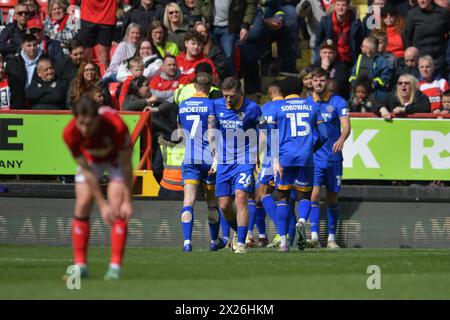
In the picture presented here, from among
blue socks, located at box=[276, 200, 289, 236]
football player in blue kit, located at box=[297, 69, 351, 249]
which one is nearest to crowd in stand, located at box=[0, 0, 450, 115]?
football player in blue kit, located at box=[297, 69, 351, 249]

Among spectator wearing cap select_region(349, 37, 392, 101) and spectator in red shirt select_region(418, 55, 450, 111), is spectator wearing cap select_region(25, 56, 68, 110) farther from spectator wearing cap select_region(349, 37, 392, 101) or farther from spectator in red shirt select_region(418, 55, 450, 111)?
spectator in red shirt select_region(418, 55, 450, 111)

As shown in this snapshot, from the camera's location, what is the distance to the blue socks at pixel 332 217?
18.2 m

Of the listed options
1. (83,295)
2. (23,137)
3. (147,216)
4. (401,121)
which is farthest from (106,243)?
(83,295)

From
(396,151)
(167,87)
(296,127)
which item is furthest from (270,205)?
(167,87)

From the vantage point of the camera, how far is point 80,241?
10.9 metres

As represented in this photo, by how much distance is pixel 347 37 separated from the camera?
21.7m

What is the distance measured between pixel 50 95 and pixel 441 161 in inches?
257

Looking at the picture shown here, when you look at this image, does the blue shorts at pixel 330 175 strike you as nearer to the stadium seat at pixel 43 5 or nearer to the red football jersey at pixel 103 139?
the red football jersey at pixel 103 139

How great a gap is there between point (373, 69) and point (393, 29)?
1770mm

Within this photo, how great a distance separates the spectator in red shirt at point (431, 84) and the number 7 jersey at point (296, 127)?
13.0 ft

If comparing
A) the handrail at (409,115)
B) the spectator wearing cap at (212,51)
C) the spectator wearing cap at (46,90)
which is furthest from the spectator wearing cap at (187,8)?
the handrail at (409,115)

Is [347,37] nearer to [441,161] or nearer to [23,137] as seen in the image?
[441,161]

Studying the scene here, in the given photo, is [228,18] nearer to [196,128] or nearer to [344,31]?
[344,31]

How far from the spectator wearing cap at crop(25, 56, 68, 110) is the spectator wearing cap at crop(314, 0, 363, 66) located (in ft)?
17.3
